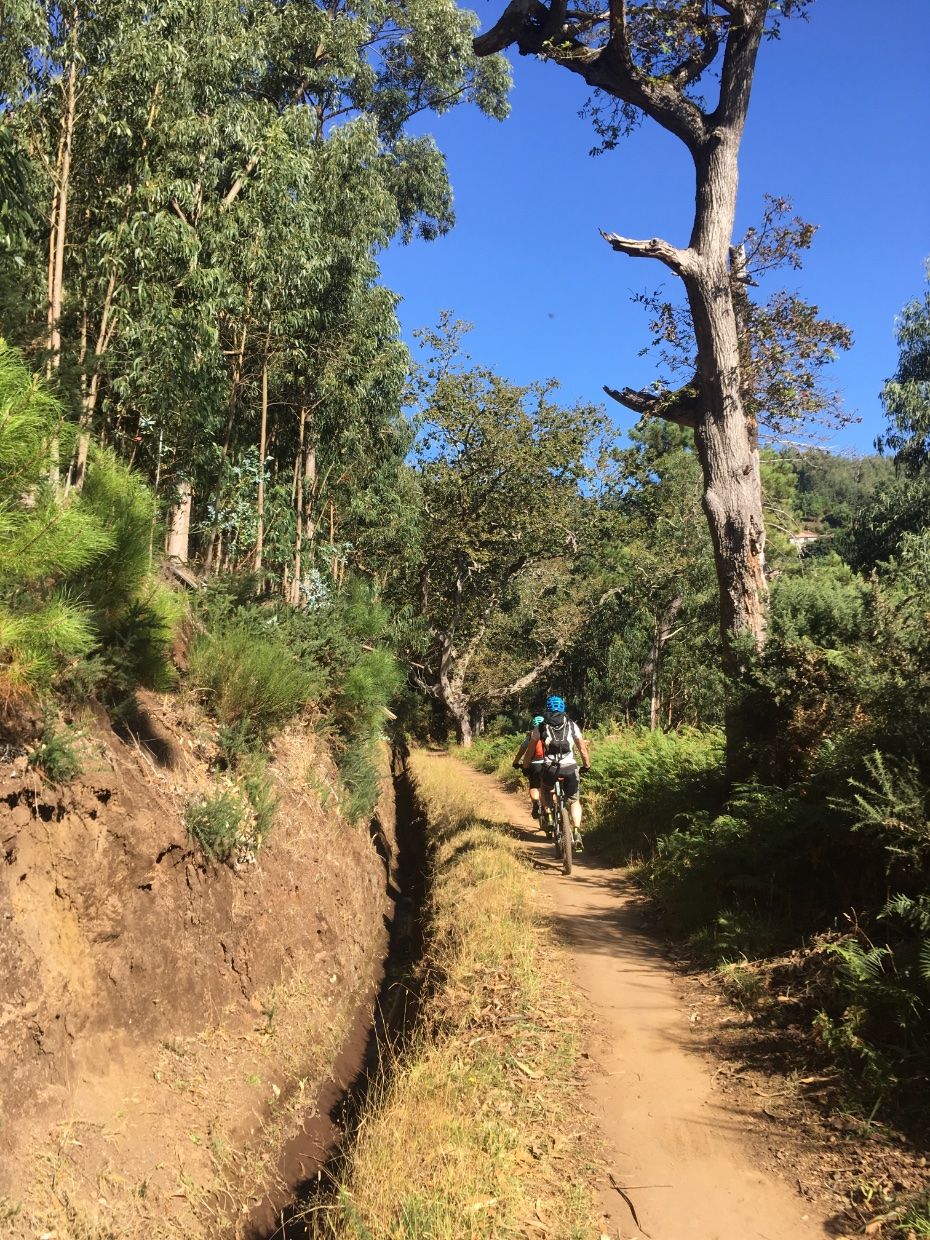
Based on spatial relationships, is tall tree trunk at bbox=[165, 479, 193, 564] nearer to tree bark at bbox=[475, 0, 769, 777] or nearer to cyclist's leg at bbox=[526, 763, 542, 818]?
cyclist's leg at bbox=[526, 763, 542, 818]

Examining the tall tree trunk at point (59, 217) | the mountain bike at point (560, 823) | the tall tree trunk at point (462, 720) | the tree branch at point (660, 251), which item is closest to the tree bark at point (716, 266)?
the tree branch at point (660, 251)

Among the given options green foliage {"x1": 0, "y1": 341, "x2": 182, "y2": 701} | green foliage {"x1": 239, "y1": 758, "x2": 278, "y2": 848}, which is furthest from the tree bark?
green foliage {"x1": 0, "y1": 341, "x2": 182, "y2": 701}

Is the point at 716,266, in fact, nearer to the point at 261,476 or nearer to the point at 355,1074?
the point at 261,476

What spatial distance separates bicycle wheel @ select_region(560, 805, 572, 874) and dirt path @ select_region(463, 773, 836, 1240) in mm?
2346

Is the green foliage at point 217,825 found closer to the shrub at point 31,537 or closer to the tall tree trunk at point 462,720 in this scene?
the shrub at point 31,537

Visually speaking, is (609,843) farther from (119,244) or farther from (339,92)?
(339,92)

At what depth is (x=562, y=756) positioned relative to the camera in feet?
29.9

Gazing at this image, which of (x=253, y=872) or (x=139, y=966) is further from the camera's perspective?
(x=253, y=872)

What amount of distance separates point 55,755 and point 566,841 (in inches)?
223

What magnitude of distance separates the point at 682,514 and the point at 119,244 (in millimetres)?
22175

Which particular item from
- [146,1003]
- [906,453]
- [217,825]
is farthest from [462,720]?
[146,1003]

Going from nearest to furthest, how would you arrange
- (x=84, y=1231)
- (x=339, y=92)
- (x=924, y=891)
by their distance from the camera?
(x=84, y=1231)
(x=924, y=891)
(x=339, y=92)

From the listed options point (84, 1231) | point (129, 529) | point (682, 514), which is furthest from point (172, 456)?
point (682, 514)

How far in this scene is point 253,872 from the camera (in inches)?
252
